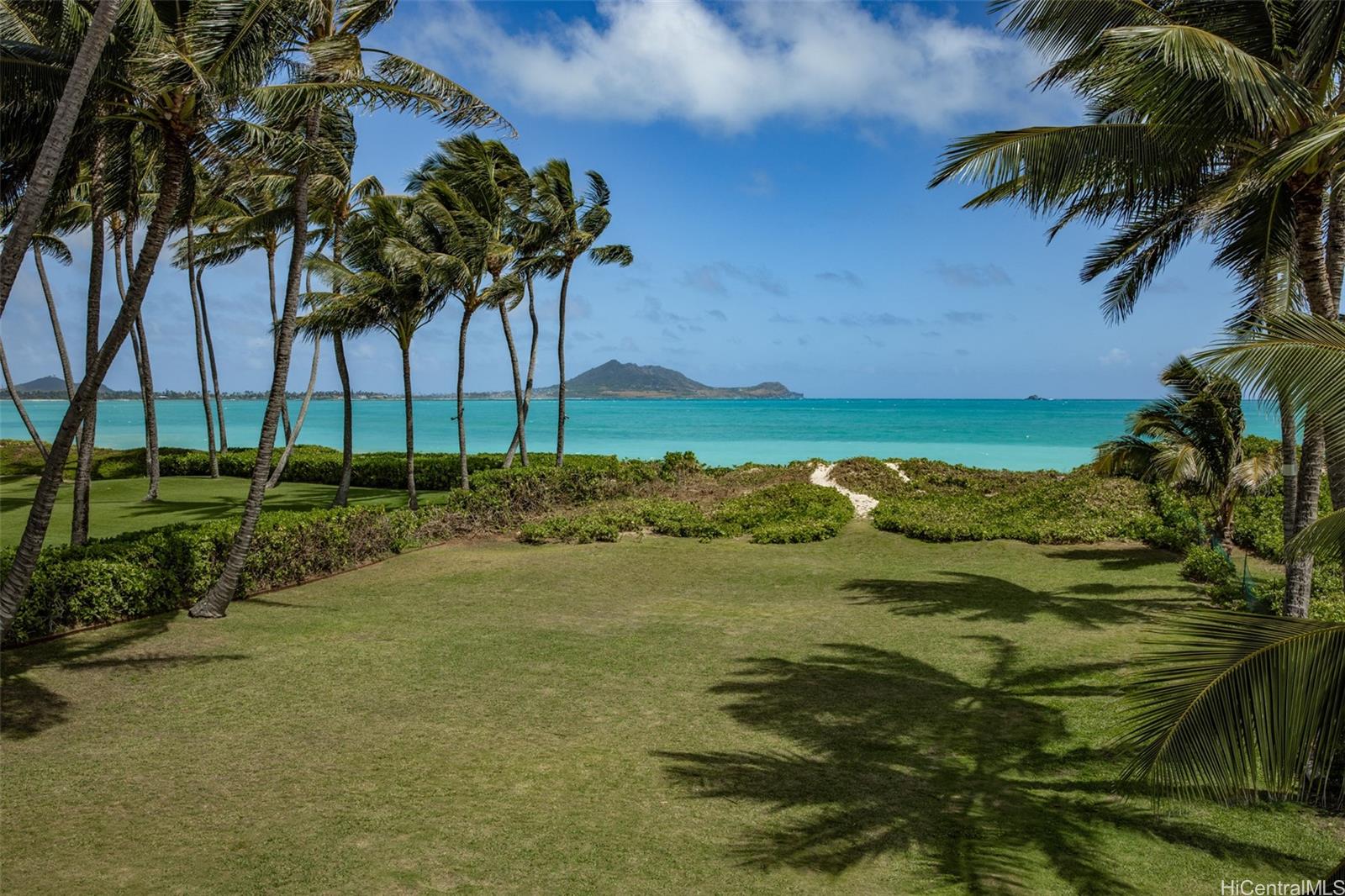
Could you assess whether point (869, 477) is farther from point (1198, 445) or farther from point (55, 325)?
point (55, 325)

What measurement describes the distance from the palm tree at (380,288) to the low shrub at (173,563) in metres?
4.35

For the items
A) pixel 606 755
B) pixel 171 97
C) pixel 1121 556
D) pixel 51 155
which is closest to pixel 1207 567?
pixel 1121 556

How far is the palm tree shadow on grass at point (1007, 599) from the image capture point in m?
10.7

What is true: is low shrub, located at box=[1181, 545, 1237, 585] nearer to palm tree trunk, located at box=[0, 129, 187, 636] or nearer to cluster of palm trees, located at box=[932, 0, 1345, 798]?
cluster of palm trees, located at box=[932, 0, 1345, 798]

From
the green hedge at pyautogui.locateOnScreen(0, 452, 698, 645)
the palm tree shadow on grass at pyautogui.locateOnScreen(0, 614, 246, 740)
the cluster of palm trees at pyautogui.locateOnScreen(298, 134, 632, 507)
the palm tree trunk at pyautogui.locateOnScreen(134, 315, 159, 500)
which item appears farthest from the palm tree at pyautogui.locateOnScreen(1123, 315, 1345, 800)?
the palm tree trunk at pyautogui.locateOnScreen(134, 315, 159, 500)

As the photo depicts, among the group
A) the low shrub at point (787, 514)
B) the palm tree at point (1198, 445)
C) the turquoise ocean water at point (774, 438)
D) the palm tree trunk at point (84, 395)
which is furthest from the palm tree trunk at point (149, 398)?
the turquoise ocean water at point (774, 438)

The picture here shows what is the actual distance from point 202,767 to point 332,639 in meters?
3.56

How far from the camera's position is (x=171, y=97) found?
845 centimetres

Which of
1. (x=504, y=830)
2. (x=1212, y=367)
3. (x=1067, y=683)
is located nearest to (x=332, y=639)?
(x=504, y=830)

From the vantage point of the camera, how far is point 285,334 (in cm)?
1057

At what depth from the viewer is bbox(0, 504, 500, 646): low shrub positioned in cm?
927

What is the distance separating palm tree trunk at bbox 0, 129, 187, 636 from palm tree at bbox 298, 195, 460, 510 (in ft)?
27.0

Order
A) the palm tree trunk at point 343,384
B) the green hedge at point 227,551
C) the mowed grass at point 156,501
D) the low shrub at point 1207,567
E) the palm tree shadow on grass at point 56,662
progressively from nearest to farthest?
the palm tree shadow on grass at point 56,662, the green hedge at point 227,551, the low shrub at point 1207,567, the mowed grass at point 156,501, the palm tree trunk at point 343,384

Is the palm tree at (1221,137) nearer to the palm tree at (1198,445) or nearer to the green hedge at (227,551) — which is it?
the palm tree at (1198,445)
